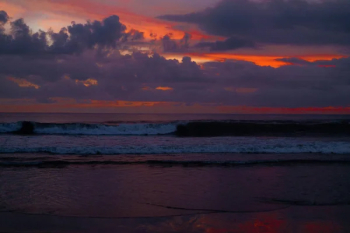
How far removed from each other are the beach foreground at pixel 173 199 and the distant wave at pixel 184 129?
50.0ft

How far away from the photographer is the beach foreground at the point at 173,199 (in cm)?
518

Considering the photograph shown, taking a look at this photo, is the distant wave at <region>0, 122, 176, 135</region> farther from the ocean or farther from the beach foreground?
the beach foreground

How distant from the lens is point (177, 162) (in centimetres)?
1120

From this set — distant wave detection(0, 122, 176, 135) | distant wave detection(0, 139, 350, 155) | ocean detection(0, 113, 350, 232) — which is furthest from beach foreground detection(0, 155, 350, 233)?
distant wave detection(0, 122, 176, 135)

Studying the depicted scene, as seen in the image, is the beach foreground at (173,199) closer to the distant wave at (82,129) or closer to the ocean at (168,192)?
the ocean at (168,192)

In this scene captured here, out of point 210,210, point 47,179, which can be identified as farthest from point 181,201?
point 47,179

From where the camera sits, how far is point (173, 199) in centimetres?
663

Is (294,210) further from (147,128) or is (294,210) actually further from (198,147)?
(147,128)

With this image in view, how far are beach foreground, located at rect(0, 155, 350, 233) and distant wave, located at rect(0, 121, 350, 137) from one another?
15.2 metres

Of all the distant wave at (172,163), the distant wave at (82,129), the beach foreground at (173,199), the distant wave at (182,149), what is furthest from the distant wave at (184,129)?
the beach foreground at (173,199)

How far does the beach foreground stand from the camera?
A: 17.0 ft

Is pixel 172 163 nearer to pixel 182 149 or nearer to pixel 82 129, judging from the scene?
pixel 182 149

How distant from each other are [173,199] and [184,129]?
2102 cm

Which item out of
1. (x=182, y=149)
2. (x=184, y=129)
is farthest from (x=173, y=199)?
(x=184, y=129)
